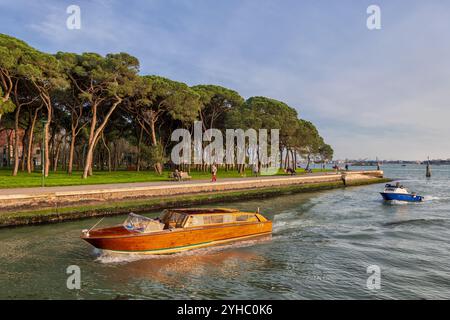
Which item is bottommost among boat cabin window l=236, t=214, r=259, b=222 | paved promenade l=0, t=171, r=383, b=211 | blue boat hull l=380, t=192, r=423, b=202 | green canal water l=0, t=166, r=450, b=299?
green canal water l=0, t=166, r=450, b=299

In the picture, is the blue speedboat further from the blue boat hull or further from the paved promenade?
the paved promenade

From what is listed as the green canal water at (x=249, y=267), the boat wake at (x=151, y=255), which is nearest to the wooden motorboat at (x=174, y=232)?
the boat wake at (x=151, y=255)

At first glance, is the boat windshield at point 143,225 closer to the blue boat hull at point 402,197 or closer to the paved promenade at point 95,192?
the paved promenade at point 95,192

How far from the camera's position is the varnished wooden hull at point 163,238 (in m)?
14.4

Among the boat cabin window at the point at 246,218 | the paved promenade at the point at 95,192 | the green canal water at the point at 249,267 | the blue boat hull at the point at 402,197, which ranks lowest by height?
the green canal water at the point at 249,267

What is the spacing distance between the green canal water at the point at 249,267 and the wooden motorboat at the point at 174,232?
0.48 m

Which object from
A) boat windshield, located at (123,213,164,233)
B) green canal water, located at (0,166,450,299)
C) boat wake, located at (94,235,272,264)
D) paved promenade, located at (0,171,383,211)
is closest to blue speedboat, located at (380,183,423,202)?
A: paved promenade, located at (0,171,383,211)

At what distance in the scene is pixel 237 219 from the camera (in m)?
18.3

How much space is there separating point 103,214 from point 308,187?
3310 cm

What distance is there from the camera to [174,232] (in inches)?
609

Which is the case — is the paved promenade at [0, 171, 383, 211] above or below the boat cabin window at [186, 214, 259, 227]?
above

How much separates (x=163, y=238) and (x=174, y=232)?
0.57 m

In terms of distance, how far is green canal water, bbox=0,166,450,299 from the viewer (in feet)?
38.7

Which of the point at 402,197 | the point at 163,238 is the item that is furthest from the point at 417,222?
the point at 163,238
